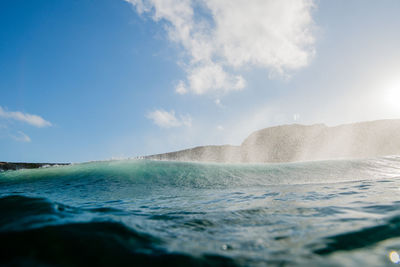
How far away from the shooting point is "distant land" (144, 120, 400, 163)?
18.5m

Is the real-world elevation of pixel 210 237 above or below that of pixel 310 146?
below

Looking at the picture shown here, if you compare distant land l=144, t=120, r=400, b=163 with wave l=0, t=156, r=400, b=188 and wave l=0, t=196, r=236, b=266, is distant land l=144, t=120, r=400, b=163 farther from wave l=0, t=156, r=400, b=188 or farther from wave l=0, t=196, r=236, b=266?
wave l=0, t=196, r=236, b=266

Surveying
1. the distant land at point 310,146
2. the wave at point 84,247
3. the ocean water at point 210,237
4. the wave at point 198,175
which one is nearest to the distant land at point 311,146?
the distant land at point 310,146

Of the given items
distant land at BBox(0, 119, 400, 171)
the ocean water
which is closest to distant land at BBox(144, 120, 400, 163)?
distant land at BBox(0, 119, 400, 171)

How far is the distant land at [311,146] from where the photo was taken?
18.5 m

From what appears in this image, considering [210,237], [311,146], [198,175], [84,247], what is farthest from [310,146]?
[84,247]

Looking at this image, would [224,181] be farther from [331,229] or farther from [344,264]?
[344,264]

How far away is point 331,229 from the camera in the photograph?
149 cm

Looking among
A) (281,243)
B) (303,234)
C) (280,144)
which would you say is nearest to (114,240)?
(281,243)

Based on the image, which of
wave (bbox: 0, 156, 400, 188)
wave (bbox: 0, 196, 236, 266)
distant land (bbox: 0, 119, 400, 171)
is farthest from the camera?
distant land (bbox: 0, 119, 400, 171)

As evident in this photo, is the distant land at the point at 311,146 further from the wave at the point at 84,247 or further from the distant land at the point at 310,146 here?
the wave at the point at 84,247

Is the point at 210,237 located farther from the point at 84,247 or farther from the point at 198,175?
the point at 198,175

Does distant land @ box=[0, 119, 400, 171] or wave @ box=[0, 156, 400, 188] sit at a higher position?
distant land @ box=[0, 119, 400, 171]

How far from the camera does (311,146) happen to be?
2036 centimetres
